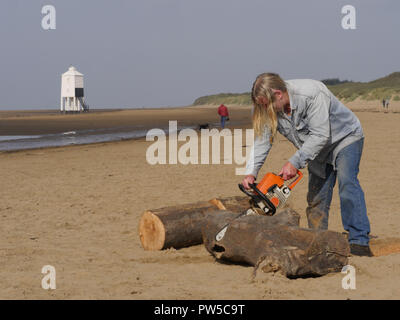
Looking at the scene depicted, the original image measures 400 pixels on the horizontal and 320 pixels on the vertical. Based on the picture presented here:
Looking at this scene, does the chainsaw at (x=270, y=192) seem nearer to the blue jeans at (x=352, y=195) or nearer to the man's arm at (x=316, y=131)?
the man's arm at (x=316, y=131)

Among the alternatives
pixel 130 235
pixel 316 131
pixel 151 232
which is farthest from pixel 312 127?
pixel 130 235

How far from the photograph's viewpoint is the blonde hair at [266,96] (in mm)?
4648

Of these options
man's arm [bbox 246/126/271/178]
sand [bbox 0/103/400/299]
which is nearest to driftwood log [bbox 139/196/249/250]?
sand [bbox 0/103/400/299]

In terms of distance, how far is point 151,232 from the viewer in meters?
5.90

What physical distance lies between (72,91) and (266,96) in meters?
90.8

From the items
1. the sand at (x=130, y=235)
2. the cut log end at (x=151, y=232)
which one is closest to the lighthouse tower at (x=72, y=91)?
A: the sand at (x=130, y=235)

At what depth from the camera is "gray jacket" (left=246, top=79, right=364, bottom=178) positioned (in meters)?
4.76

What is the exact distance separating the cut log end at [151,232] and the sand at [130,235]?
0.15 metres

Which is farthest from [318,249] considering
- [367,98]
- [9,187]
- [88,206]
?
[367,98]

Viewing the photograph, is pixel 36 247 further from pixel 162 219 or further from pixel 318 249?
pixel 318 249

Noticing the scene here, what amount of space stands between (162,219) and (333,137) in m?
2.22

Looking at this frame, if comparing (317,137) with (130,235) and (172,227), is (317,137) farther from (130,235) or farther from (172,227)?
(130,235)
